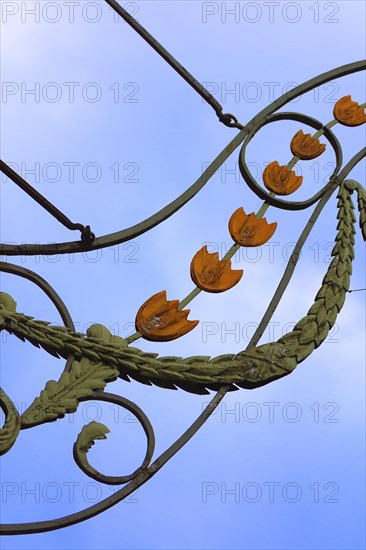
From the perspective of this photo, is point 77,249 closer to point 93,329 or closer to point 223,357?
point 93,329

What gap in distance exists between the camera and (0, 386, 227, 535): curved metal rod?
3045 millimetres

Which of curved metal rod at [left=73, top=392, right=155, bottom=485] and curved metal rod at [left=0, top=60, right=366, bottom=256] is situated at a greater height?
curved metal rod at [left=0, top=60, right=366, bottom=256]

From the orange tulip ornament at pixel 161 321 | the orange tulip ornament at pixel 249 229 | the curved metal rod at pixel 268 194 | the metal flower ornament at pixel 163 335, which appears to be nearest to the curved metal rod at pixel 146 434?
the metal flower ornament at pixel 163 335

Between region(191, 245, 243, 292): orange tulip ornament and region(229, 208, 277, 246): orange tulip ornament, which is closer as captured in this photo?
region(191, 245, 243, 292): orange tulip ornament

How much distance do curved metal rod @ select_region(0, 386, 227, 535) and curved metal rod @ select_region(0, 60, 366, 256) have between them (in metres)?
0.60

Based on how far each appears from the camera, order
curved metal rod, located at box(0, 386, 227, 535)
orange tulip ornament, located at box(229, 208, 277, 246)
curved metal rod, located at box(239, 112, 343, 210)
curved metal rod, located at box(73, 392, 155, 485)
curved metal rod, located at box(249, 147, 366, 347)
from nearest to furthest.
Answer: curved metal rod, located at box(0, 386, 227, 535) < curved metal rod, located at box(73, 392, 155, 485) < curved metal rod, located at box(249, 147, 366, 347) < orange tulip ornament, located at box(229, 208, 277, 246) < curved metal rod, located at box(239, 112, 343, 210)

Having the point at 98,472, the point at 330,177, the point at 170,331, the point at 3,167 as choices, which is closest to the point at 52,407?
the point at 98,472

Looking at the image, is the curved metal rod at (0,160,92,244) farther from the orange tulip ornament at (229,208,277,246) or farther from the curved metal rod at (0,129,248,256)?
the orange tulip ornament at (229,208,277,246)

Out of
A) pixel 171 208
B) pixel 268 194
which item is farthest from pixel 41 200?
pixel 268 194

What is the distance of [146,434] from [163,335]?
32 centimetres

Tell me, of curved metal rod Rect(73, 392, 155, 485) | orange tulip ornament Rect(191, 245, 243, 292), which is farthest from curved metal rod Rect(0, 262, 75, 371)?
orange tulip ornament Rect(191, 245, 243, 292)

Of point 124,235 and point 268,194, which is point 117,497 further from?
point 268,194

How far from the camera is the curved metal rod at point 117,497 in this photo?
9.99ft

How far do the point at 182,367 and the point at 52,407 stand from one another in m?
0.40
